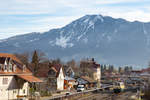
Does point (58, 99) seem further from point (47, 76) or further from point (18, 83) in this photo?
point (47, 76)

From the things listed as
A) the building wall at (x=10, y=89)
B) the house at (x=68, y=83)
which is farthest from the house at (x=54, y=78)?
the building wall at (x=10, y=89)

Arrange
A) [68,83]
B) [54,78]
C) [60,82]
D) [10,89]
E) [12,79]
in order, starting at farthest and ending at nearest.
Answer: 1. [68,83]
2. [60,82]
3. [54,78]
4. [12,79]
5. [10,89]

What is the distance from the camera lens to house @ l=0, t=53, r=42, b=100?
7650cm

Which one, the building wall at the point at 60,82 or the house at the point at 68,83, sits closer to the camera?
the building wall at the point at 60,82

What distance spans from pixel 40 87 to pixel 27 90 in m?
20.6

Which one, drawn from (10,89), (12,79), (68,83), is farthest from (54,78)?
(10,89)

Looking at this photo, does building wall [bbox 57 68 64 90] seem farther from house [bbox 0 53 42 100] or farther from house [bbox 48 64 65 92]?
house [bbox 0 53 42 100]

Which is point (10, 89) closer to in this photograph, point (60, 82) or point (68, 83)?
point (60, 82)

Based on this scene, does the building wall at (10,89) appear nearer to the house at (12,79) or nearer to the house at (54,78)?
the house at (12,79)

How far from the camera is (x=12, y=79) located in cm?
7944

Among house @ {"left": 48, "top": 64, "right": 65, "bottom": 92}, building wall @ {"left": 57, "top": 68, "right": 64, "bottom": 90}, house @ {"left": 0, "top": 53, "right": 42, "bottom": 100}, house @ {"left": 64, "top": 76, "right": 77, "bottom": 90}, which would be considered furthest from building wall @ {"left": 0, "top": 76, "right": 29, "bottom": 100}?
house @ {"left": 64, "top": 76, "right": 77, "bottom": 90}

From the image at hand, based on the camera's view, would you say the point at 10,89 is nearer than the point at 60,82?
Yes

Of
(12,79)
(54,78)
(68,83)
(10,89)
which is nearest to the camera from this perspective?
(10,89)

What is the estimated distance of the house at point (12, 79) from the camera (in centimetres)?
7650
